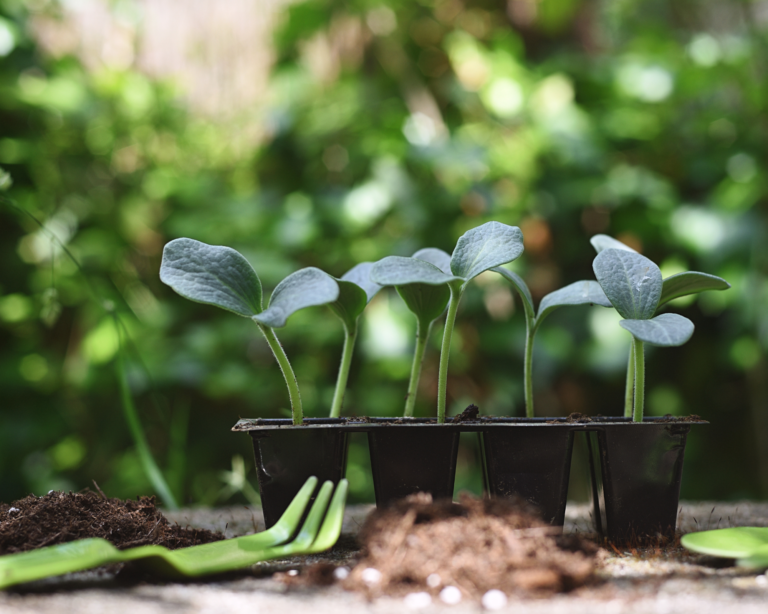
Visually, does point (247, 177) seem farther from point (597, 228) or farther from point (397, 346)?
point (597, 228)

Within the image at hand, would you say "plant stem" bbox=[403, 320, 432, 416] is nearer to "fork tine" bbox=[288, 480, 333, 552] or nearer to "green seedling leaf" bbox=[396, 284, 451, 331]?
"green seedling leaf" bbox=[396, 284, 451, 331]

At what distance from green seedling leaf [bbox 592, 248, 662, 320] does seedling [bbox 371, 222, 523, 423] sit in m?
0.09

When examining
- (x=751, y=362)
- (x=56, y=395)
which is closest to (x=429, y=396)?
(x=751, y=362)

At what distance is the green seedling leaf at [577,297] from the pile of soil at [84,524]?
1.47ft

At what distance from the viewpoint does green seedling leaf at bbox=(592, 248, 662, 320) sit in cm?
56

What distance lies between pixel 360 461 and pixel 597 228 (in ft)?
3.08

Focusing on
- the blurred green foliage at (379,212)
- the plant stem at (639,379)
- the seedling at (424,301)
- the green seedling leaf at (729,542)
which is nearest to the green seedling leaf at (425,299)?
the seedling at (424,301)

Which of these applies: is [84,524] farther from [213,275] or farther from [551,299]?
[551,299]

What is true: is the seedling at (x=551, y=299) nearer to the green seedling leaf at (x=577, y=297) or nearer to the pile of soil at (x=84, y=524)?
the green seedling leaf at (x=577, y=297)

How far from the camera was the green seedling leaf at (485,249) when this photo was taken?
0.54 m

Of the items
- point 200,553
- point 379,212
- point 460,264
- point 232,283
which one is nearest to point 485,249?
point 460,264

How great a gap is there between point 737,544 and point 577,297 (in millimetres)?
277

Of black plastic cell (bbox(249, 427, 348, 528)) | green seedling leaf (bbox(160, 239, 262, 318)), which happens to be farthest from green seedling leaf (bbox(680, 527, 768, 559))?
green seedling leaf (bbox(160, 239, 262, 318))

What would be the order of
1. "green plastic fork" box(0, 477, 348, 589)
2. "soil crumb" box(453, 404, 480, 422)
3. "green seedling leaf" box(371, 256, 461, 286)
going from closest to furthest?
"green plastic fork" box(0, 477, 348, 589) < "green seedling leaf" box(371, 256, 461, 286) < "soil crumb" box(453, 404, 480, 422)
